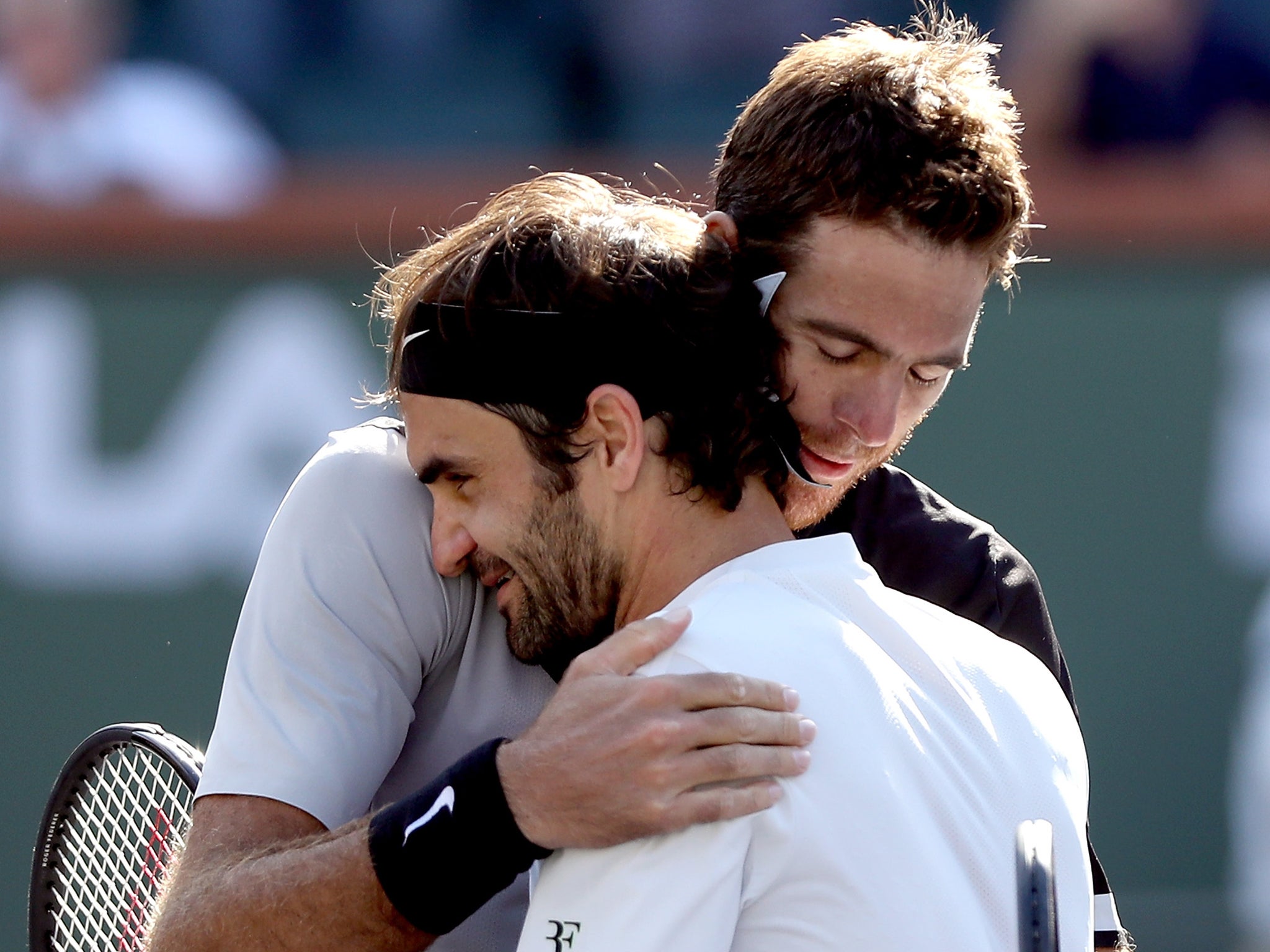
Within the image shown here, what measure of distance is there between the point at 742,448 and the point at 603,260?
0.92 feet

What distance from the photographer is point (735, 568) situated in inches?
71.9

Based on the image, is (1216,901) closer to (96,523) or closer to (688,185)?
(688,185)

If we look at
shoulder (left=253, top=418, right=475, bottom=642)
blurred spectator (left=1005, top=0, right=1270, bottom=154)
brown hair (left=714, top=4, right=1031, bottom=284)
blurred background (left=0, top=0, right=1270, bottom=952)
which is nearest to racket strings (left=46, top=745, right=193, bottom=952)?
shoulder (left=253, top=418, right=475, bottom=642)

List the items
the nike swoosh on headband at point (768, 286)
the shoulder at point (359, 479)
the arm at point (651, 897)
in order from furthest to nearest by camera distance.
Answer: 1. the nike swoosh on headband at point (768, 286)
2. the shoulder at point (359, 479)
3. the arm at point (651, 897)

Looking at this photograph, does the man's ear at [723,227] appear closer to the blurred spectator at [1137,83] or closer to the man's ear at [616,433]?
the man's ear at [616,433]

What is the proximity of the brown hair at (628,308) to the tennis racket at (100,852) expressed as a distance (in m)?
0.75

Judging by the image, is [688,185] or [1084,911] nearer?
[1084,911]

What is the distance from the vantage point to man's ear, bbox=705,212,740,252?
2453mm

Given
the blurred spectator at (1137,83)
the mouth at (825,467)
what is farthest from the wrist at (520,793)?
the blurred spectator at (1137,83)

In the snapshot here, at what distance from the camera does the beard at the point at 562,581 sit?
78.2 inches

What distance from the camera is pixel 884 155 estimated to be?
2465mm

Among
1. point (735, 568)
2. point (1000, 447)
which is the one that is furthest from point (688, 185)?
point (735, 568)

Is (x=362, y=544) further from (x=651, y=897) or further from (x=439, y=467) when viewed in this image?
(x=651, y=897)

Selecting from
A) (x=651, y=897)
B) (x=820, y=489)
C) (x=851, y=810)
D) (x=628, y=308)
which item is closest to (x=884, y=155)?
(x=820, y=489)
